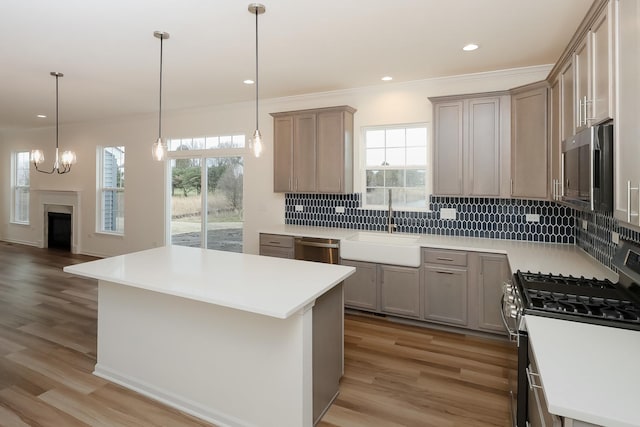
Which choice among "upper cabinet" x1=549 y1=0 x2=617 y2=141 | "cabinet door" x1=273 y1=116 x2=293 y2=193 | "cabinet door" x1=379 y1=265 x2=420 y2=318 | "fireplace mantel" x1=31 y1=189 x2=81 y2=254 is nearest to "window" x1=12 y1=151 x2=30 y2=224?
"fireplace mantel" x1=31 y1=189 x2=81 y2=254

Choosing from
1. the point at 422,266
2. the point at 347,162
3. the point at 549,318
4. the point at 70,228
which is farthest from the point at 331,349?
the point at 70,228

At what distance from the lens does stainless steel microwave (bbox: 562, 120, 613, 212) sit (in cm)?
183

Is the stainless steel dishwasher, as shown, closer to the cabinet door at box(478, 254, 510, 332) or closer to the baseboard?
the cabinet door at box(478, 254, 510, 332)

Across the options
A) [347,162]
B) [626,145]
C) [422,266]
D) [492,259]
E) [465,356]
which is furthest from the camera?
[347,162]

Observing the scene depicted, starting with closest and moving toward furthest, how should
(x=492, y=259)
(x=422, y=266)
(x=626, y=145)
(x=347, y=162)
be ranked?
(x=626, y=145)
(x=492, y=259)
(x=422, y=266)
(x=347, y=162)

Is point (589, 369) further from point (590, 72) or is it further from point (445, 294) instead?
point (445, 294)

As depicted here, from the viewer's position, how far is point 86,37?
3.08m

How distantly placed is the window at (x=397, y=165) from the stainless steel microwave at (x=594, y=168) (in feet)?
6.86

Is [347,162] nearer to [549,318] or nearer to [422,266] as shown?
[422,266]

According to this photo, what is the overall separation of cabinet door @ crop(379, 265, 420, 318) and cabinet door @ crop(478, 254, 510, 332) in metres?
0.60

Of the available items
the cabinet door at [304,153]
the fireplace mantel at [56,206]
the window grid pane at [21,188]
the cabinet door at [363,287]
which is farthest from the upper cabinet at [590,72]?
the window grid pane at [21,188]

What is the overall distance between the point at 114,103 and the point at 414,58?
455 centimetres

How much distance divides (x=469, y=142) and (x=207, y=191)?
4.00m

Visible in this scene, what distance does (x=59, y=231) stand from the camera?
805 centimetres
